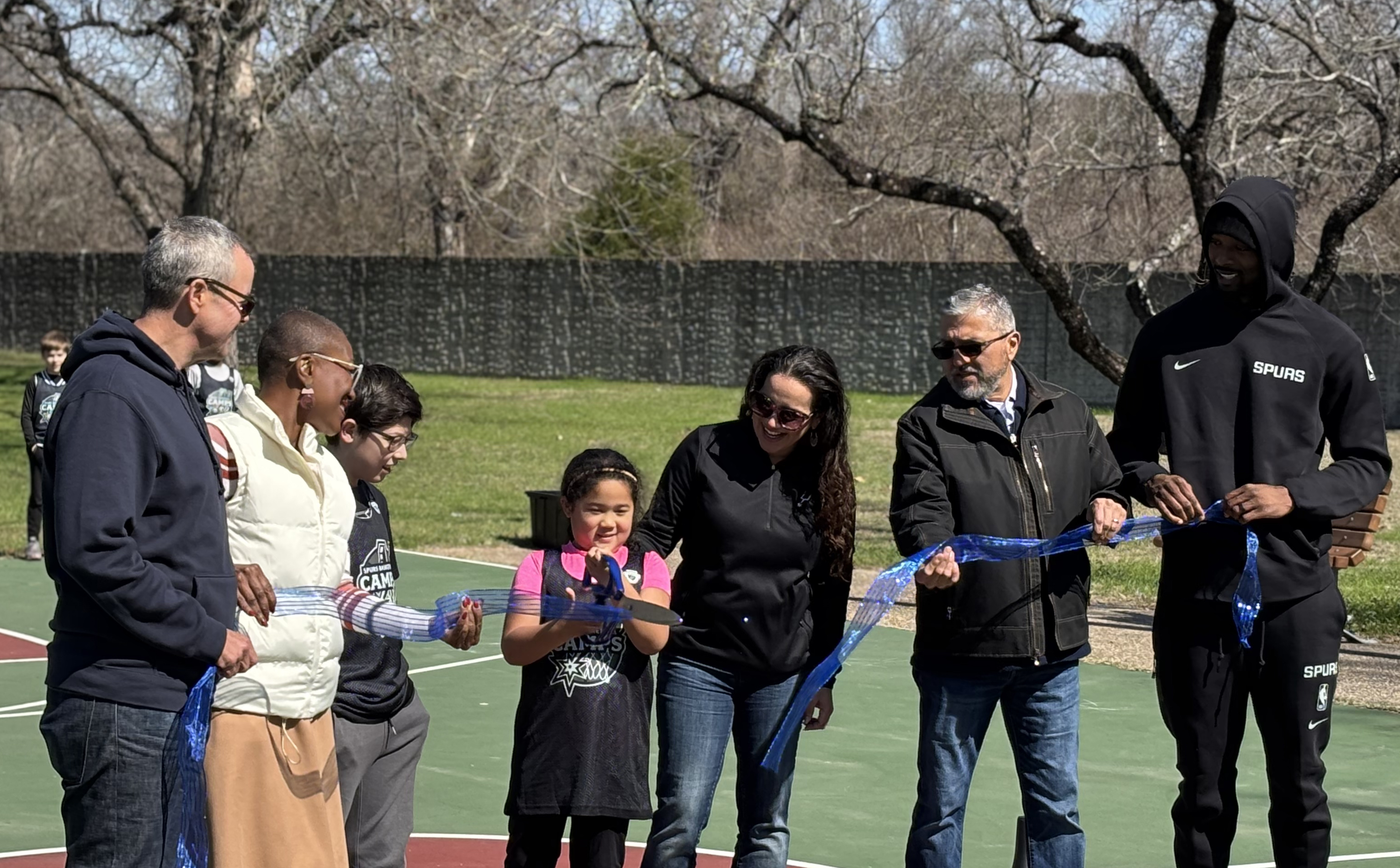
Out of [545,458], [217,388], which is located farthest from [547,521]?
[545,458]

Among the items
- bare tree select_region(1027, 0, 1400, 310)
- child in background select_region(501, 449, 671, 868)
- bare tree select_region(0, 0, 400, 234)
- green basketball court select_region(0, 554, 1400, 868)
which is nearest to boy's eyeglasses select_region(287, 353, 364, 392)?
child in background select_region(501, 449, 671, 868)

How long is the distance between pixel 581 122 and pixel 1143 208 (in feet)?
31.9

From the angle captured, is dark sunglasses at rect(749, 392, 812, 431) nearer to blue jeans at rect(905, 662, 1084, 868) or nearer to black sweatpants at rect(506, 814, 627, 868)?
blue jeans at rect(905, 662, 1084, 868)

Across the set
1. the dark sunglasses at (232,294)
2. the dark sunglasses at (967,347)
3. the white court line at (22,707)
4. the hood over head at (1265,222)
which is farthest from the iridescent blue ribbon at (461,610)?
the white court line at (22,707)

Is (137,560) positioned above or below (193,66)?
below

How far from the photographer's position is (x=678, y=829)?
4.71m

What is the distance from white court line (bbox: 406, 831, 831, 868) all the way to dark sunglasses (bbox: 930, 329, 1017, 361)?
2.14 meters

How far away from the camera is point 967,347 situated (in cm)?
488

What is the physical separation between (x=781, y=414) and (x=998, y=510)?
2.12 ft

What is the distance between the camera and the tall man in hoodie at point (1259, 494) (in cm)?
480

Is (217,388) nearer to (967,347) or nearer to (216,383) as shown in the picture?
(216,383)

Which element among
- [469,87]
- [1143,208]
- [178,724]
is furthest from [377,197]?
[178,724]

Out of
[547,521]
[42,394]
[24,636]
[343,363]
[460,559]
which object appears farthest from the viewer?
[547,521]

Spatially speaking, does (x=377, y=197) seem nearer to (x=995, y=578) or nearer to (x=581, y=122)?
(x=581, y=122)
